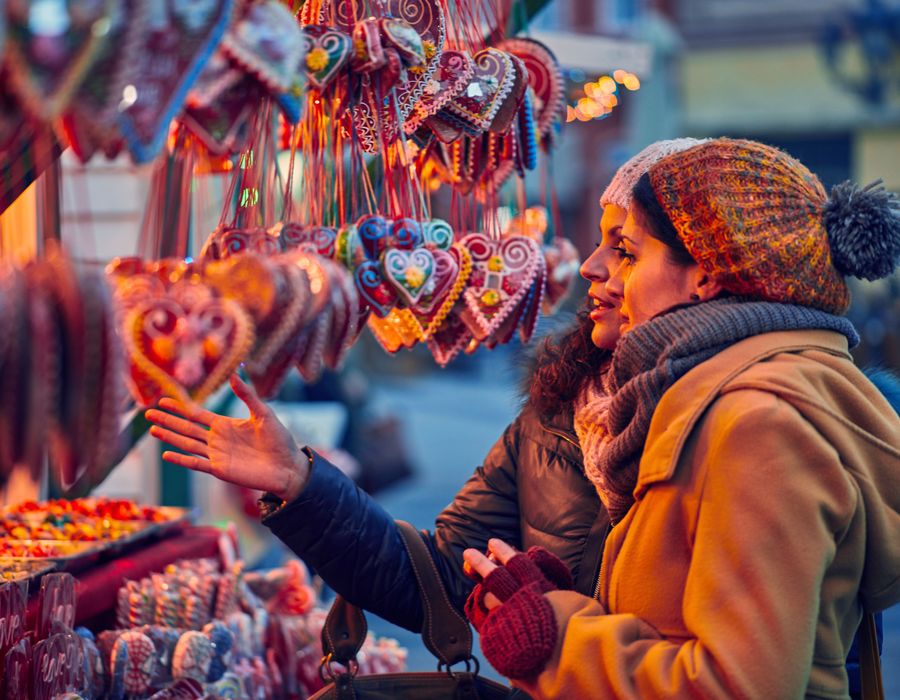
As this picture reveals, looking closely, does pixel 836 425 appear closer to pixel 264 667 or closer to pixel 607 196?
pixel 607 196

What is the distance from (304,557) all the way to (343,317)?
0.62 meters

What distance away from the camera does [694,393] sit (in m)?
1.42

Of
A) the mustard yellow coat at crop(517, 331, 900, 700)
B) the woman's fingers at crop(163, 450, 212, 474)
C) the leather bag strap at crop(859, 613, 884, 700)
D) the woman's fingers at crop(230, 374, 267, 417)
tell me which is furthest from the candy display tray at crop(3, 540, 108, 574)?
the leather bag strap at crop(859, 613, 884, 700)

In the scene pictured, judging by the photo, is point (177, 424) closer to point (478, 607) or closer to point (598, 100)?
point (478, 607)

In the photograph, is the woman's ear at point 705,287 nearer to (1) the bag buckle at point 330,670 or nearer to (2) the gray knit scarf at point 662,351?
(2) the gray knit scarf at point 662,351

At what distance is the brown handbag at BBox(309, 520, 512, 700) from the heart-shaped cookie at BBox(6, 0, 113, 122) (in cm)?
109

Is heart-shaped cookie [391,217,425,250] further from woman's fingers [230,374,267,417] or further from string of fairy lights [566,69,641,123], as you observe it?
string of fairy lights [566,69,641,123]

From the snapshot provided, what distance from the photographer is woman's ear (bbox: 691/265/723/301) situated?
1.53m

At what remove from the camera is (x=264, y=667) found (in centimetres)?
228

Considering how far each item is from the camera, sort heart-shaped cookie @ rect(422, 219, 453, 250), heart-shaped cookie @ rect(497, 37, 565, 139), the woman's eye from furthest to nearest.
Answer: heart-shaped cookie @ rect(497, 37, 565, 139) < heart-shaped cookie @ rect(422, 219, 453, 250) < the woman's eye

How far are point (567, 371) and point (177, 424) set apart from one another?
66cm

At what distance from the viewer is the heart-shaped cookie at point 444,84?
1.74 metres

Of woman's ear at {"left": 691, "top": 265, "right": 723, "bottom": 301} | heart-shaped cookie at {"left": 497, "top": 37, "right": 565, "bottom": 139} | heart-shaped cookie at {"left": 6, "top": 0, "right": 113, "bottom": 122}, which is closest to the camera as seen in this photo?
heart-shaped cookie at {"left": 6, "top": 0, "right": 113, "bottom": 122}

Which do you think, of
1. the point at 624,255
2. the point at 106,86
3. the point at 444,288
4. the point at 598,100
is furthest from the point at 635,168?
the point at 598,100
